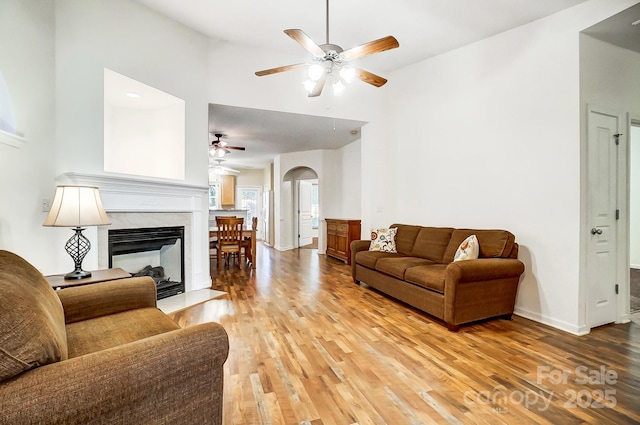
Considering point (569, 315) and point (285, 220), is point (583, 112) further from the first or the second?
point (285, 220)

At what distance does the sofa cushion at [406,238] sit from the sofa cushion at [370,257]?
205mm

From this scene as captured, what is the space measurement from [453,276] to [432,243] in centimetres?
115

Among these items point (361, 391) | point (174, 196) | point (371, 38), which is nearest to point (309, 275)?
point (174, 196)

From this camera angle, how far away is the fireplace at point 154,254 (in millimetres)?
3227

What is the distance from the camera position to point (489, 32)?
135 inches

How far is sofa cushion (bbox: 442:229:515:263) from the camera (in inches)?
119

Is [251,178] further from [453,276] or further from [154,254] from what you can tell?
[453,276]

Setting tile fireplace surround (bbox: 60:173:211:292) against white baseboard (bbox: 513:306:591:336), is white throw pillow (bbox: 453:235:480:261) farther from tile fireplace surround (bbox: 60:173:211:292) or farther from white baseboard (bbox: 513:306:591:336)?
tile fireplace surround (bbox: 60:173:211:292)

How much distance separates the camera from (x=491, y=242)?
3119mm

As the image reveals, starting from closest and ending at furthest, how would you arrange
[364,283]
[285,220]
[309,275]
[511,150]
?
[511,150]
[364,283]
[309,275]
[285,220]

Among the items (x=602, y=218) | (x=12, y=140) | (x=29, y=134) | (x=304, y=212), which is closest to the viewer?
(x=12, y=140)

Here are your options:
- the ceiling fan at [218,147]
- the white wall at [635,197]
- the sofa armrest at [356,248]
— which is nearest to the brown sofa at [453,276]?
the sofa armrest at [356,248]

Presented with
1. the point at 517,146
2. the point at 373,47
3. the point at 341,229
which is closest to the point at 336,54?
the point at 373,47

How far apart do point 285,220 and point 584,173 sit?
6.41 m
